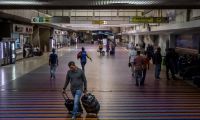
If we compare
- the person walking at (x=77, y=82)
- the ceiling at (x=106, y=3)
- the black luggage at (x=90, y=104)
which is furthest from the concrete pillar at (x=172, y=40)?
the person walking at (x=77, y=82)

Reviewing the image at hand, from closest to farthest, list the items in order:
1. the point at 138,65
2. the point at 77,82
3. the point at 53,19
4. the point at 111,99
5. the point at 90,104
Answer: the point at 77,82
the point at 90,104
the point at 111,99
the point at 138,65
the point at 53,19

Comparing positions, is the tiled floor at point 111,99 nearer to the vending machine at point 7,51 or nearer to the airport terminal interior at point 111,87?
the airport terminal interior at point 111,87

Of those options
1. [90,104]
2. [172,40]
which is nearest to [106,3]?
[90,104]

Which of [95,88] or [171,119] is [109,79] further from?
[171,119]

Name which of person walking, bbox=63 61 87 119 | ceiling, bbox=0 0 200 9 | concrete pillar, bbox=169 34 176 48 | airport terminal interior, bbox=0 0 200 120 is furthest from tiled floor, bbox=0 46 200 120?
concrete pillar, bbox=169 34 176 48

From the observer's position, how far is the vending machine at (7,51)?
28.1 meters

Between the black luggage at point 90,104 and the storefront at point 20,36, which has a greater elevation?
the storefront at point 20,36

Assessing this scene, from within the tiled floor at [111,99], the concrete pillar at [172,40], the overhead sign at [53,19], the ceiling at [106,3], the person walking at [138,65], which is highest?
the overhead sign at [53,19]

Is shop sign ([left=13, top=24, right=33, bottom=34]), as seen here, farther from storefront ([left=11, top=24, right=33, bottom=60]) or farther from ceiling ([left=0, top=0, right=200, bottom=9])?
ceiling ([left=0, top=0, right=200, bottom=9])

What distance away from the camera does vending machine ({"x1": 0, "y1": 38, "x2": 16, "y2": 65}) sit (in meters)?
28.1

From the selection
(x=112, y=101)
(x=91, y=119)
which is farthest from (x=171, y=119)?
(x=112, y=101)

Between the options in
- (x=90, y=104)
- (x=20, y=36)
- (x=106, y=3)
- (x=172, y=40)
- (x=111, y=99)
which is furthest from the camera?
(x=20, y=36)

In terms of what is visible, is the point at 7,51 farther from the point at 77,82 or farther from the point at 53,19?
the point at 77,82

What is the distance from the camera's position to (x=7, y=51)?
28.9 metres
